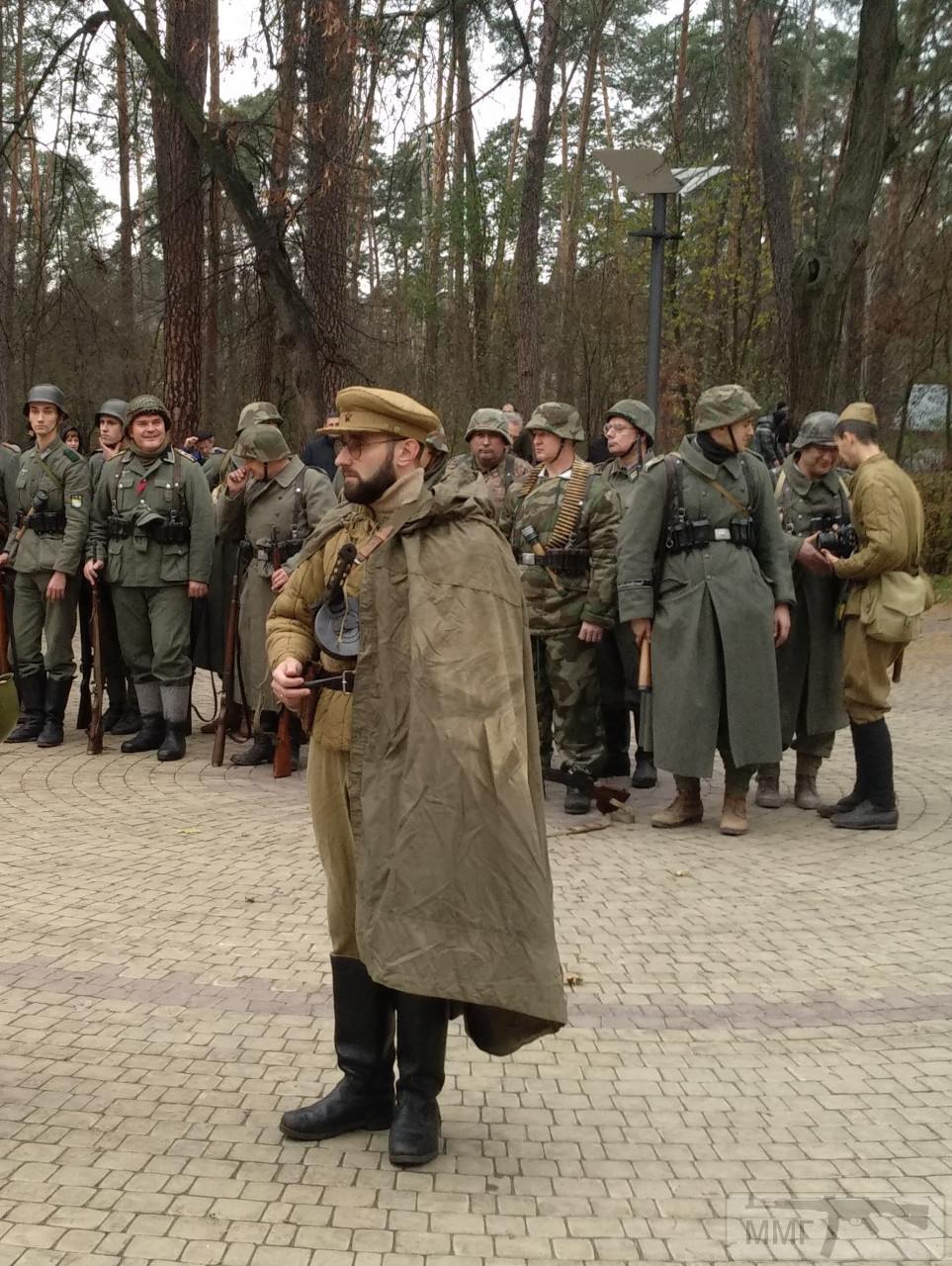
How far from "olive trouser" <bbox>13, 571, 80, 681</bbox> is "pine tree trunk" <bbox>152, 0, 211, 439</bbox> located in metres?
4.24

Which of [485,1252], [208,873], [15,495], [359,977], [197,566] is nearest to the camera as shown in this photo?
Result: [485,1252]

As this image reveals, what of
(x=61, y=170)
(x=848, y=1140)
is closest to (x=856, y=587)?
(x=848, y=1140)

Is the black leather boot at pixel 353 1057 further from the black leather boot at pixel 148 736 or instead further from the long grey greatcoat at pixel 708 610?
the black leather boot at pixel 148 736

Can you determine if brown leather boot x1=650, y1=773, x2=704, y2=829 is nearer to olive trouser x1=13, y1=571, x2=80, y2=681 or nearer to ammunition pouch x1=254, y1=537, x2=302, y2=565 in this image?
ammunition pouch x1=254, y1=537, x2=302, y2=565

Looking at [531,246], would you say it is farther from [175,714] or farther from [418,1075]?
[418,1075]

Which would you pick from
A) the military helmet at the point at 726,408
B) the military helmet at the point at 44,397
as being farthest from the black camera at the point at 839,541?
the military helmet at the point at 44,397

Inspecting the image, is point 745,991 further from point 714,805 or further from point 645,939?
point 714,805

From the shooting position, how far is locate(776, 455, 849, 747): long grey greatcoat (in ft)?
26.1

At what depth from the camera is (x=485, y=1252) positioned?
3.21 meters

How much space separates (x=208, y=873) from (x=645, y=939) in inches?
86.7

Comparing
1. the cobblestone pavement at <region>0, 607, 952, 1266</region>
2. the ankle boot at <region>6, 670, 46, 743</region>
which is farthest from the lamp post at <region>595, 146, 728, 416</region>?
the ankle boot at <region>6, 670, 46, 743</region>

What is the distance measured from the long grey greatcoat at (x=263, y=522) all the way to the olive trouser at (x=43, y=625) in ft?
4.67

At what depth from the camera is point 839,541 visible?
7895 millimetres

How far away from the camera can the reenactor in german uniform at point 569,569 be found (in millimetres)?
7859
